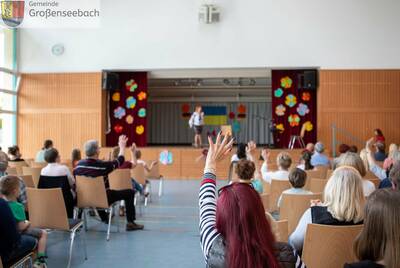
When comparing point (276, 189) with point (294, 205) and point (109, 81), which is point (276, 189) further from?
point (109, 81)

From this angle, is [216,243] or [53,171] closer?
[216,243]

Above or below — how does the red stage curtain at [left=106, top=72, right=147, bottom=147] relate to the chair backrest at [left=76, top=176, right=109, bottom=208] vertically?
above

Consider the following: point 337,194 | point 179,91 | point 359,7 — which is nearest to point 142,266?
point 337,194

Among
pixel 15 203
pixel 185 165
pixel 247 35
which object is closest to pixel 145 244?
pixel 15 203

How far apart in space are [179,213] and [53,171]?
7.79ft

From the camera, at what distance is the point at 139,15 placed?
12305mm

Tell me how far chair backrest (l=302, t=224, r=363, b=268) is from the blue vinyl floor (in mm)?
1711

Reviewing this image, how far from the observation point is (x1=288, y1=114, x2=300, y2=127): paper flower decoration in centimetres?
1293

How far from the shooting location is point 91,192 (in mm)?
4805

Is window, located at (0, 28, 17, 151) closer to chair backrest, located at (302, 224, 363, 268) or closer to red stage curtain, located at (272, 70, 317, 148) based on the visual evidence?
red stage curtain, located at (272, 70, 317, 148)

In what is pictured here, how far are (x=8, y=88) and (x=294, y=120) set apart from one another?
9015 millimetres

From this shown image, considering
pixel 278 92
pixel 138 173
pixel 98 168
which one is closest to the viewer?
pixel 98 168

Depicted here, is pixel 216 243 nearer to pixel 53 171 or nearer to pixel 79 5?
pixel 53 171

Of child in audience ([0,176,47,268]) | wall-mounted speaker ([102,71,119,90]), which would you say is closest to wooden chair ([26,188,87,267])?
child in audience ([0,176,47,268])
